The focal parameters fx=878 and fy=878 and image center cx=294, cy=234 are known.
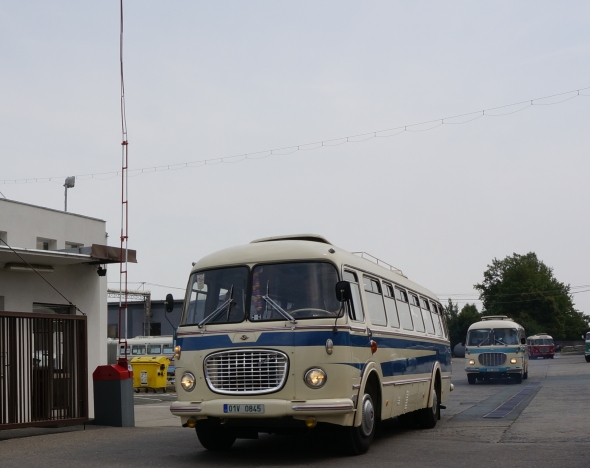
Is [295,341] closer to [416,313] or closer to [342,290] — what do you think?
[342,290]

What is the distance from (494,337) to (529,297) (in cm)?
7311

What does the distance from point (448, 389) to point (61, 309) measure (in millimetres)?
9141

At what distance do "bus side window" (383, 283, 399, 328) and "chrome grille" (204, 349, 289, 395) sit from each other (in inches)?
128

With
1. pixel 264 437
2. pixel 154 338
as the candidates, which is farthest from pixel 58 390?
pixel 154 338

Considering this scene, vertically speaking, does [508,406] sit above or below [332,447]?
below

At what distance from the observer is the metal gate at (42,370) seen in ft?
45.1

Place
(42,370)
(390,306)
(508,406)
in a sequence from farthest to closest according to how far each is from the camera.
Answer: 1. (508,406)
2. (42,370)
3. (390,306)

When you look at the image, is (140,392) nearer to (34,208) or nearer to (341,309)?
(34,208)

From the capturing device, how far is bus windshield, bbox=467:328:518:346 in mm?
35094

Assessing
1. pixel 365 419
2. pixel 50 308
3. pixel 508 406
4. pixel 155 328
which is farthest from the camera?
pixel 155 328

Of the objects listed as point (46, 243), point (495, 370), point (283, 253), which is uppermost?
point (46, 243)

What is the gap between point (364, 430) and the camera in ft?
36.8

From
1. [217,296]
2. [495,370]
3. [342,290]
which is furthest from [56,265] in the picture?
[495,370]

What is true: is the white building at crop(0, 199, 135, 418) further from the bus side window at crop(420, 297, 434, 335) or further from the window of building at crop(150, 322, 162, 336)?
the window of building at crop(150, 322, 162, 336)
